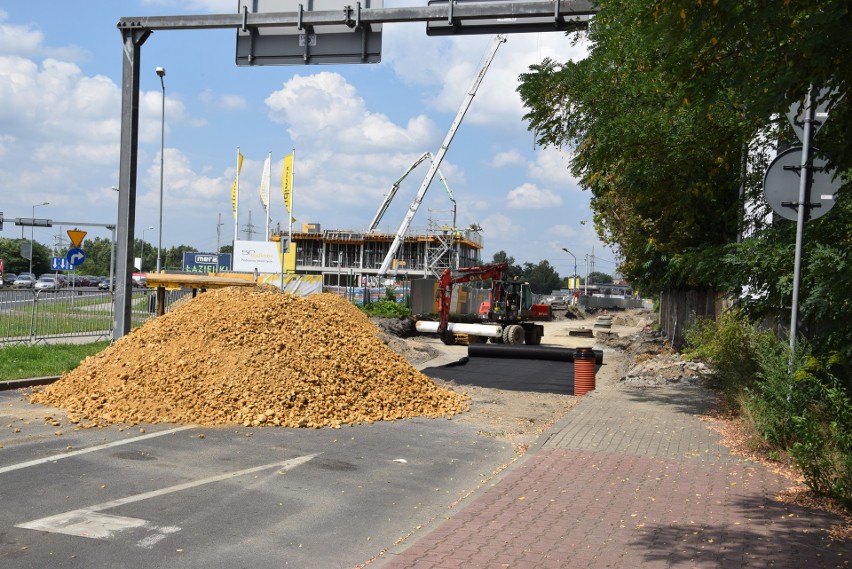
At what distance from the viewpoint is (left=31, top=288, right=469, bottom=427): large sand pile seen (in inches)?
442

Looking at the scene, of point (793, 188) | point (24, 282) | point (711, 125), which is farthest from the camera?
point (24, 282)

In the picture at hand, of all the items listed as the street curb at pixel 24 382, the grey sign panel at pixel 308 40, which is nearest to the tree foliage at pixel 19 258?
the street curb at pixel 24 382

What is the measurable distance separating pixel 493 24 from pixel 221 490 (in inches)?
377

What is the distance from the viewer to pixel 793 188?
376 inches

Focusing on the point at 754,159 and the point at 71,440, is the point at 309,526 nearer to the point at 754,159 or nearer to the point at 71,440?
the point at 71,440

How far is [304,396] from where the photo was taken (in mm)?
11703

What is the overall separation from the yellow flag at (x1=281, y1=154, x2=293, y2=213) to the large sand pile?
44.0 meters

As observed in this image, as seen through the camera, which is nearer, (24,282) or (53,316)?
(53,316)

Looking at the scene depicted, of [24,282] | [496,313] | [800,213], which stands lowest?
[496,313]

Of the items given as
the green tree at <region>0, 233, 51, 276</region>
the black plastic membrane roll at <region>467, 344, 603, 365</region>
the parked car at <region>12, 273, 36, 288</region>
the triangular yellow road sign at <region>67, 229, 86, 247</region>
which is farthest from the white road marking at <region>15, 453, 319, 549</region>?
the green tree at <region>0, 233, 51, 276</region>

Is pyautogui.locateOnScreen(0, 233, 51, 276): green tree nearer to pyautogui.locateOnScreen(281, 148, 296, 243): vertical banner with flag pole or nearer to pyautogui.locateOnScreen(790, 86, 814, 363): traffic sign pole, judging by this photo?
pyautogui.locateOnScreen(281, 148, 296, 243): vertical banner with flag pole

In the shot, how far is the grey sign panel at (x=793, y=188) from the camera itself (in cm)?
935

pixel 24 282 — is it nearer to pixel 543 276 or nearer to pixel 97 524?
pixel 97 524

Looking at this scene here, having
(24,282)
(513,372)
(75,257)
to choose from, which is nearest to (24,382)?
(513,372)
